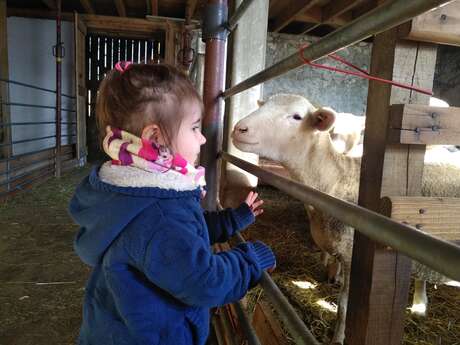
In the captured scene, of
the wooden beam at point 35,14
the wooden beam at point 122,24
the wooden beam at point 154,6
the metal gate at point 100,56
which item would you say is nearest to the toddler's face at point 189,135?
the wooden beam at point 154,6

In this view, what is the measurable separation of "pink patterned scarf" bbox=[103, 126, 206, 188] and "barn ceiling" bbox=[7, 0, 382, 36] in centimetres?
611

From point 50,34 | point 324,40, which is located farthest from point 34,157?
point 324,40

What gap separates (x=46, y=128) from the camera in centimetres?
790

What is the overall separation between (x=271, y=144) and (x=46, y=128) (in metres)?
7.03

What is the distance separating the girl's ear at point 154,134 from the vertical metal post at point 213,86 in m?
0.84

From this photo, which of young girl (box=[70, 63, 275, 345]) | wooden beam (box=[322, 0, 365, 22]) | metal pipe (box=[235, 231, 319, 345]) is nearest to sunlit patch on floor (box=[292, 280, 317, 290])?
metal pipe (box=[235, 231, 319, 345])

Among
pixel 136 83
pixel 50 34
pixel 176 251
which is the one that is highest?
pixel 50 34

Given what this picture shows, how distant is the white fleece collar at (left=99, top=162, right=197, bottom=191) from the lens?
87cm

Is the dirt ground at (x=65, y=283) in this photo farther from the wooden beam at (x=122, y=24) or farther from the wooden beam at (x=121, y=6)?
the wooden beam at (x=122, y=24)

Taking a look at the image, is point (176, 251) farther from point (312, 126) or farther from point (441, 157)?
point (441, 157)

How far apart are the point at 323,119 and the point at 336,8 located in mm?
5697

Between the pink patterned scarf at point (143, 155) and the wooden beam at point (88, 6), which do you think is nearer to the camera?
the pink patterned scarf at point (143, 155)

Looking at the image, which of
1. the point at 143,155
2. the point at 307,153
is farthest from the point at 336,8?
the point at 143,155

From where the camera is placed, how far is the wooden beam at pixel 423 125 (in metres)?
0.80
